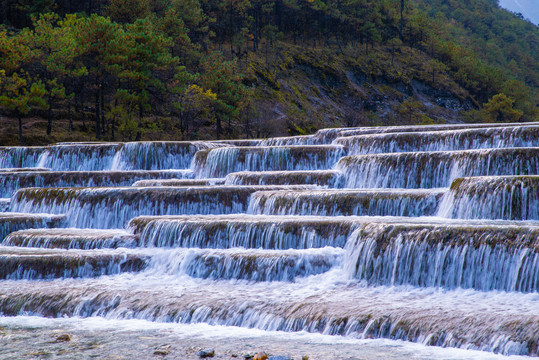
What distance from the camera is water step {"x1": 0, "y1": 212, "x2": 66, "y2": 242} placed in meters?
15.4

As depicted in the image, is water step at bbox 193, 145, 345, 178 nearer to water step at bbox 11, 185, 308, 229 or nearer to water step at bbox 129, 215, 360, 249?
water step at bbox 11, 185, 308, 229

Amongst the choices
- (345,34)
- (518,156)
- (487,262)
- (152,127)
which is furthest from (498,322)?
(345,34)

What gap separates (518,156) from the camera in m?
15.8

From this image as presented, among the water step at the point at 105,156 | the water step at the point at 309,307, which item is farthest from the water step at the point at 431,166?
the water step at the point at 105,156

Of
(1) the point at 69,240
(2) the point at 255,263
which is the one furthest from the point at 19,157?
(2) the point at 255,263

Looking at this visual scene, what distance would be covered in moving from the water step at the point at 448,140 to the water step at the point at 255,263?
1119 cm

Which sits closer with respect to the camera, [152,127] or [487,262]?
[487,262]

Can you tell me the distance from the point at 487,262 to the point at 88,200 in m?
12.1

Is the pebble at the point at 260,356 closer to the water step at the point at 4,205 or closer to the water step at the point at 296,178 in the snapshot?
the water step at the point at 296,178

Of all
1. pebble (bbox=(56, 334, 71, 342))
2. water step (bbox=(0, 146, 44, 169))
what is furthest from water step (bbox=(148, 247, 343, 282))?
water step (bbox=(0, 146, 44, 169))

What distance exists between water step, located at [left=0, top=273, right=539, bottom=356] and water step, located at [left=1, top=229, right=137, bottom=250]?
74.7 inches

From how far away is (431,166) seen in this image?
17.5 m

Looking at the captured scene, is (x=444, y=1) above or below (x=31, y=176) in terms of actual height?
above

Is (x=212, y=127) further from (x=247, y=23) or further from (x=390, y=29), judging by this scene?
(x=390, y=29)
